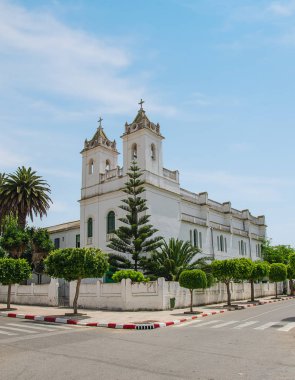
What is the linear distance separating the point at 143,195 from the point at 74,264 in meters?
12.4

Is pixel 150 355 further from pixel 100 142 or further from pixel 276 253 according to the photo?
pixel 276 253

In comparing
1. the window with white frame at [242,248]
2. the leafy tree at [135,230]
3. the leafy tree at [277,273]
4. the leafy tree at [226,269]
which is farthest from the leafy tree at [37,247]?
the window with white frame at [242,248]

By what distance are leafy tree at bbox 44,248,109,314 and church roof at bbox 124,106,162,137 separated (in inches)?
603

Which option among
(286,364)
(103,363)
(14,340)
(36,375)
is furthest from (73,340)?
(286,364)

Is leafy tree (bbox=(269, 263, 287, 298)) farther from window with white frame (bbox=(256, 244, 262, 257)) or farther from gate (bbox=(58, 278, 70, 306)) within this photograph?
gate (bbox=(58, 278, 70, 306))

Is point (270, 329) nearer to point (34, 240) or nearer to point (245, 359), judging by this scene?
point (245, 359)

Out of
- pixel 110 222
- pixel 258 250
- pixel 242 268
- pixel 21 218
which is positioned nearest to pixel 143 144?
pixel 110 222

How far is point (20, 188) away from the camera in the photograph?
34.6 meters

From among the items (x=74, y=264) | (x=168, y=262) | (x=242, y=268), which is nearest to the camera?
(x=74, y=264)

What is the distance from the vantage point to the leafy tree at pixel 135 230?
28.0 metres

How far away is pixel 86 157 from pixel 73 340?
25.9 m

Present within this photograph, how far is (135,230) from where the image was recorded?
28344 millimetres

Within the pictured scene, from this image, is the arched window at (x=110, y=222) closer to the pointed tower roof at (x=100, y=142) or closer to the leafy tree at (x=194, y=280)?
the pointed tower roof at (x=100, y=142)

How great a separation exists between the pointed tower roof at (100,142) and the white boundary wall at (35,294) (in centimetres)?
1363
